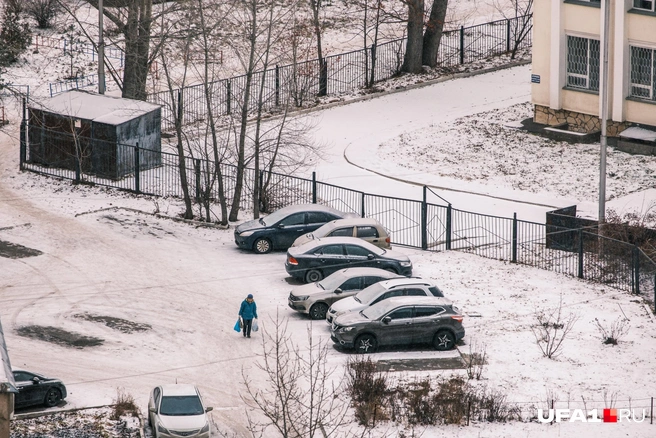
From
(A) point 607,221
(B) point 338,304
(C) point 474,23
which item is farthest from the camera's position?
(C) point 474,23

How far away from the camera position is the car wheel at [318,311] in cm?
3130

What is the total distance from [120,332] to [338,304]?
5364 millimetres

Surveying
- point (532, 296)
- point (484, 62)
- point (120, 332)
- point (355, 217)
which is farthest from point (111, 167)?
point (484, 62)

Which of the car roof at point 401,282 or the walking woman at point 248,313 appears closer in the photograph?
the walking woman at point 248,313

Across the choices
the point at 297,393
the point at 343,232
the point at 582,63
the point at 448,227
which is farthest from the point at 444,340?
Answer: the point at 582,63

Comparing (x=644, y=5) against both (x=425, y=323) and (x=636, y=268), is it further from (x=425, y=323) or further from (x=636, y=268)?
(x=425, y=323)

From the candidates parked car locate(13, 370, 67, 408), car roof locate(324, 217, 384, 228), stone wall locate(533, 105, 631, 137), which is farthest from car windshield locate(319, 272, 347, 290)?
stone wall locate(533, 105, 631, 137)

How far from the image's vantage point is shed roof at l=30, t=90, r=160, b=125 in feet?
137

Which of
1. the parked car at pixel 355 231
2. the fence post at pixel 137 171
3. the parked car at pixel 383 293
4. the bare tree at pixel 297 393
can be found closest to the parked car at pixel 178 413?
the bare tree at pixel 297 393

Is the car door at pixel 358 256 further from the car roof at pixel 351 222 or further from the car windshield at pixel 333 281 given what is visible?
the car windshield at pixel 333 281

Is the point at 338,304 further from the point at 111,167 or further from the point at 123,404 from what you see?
the point at 111,167

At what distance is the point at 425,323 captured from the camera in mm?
29562

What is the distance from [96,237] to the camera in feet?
119

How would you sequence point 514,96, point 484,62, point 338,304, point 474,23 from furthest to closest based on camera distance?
point 474,23
point 484,62
point 514,96
point 338,304
